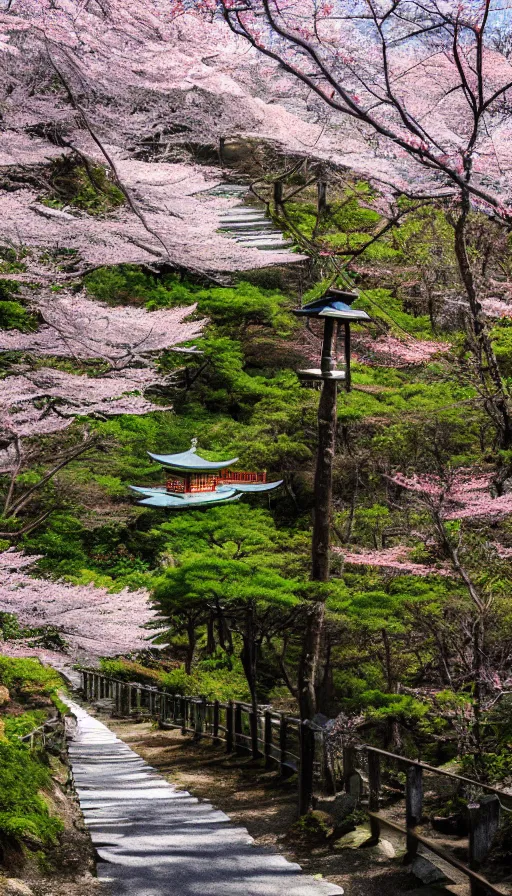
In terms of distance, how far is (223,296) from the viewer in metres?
21.7

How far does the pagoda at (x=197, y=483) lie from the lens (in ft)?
63.4

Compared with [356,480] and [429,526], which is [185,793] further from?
[356,480]

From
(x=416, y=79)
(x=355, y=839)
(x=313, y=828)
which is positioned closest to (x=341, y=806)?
(x=355, y=839)

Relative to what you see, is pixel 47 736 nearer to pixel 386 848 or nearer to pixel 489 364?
pixel 386 848

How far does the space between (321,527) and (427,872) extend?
3.85 m

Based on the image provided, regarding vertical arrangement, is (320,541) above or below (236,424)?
above

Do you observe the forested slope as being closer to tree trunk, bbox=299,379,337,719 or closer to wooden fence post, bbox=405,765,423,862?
tree trunk, bbox=299,379,337,719

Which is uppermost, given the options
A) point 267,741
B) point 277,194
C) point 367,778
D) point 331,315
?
point 277,194

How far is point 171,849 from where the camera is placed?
7145 mm

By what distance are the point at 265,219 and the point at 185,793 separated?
17.1 meters

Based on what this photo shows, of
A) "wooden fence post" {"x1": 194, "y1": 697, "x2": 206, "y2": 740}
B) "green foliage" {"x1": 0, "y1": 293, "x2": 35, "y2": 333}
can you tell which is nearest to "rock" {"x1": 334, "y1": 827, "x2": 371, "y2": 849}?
"wooden fence post" {"x1": 194, "y1": 697, "x2": 206, "y2": 740}

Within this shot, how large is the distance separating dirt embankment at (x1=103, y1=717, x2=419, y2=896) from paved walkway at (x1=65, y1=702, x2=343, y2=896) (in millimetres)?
187

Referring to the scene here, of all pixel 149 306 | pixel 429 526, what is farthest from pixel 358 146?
pixel 149 306

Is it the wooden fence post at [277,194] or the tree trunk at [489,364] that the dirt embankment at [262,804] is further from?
the wooden fence post at [277,194]
